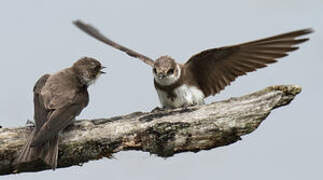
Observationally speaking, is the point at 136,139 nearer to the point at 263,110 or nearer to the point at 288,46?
the point at 263,110

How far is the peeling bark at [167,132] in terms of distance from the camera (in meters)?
5.26

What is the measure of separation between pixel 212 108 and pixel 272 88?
58 cm

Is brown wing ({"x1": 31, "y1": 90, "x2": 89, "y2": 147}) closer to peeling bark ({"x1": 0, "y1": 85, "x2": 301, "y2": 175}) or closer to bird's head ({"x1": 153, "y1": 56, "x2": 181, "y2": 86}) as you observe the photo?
peeling bark ({"x1": 0, "y1": 85, "x2": 301, "y2": 175})

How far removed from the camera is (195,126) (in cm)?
532

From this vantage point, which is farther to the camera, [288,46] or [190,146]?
[288,46]

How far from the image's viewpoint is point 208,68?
661 cm

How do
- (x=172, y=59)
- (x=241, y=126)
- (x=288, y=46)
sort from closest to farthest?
(x=241, y=126) < (x=288, y=46) < (x=172, y=59)

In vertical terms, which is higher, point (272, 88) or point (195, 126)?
point (272, 88)

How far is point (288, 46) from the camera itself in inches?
244

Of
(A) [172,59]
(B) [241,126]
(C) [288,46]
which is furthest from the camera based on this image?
(A) [172,59]

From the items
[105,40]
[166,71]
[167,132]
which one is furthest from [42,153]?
[105,40]

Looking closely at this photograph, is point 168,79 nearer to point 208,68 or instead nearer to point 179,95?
point 179,95

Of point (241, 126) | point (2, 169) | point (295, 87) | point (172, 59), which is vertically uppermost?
point (172, 59)

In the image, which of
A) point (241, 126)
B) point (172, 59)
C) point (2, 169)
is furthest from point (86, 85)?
point (241, 126)
